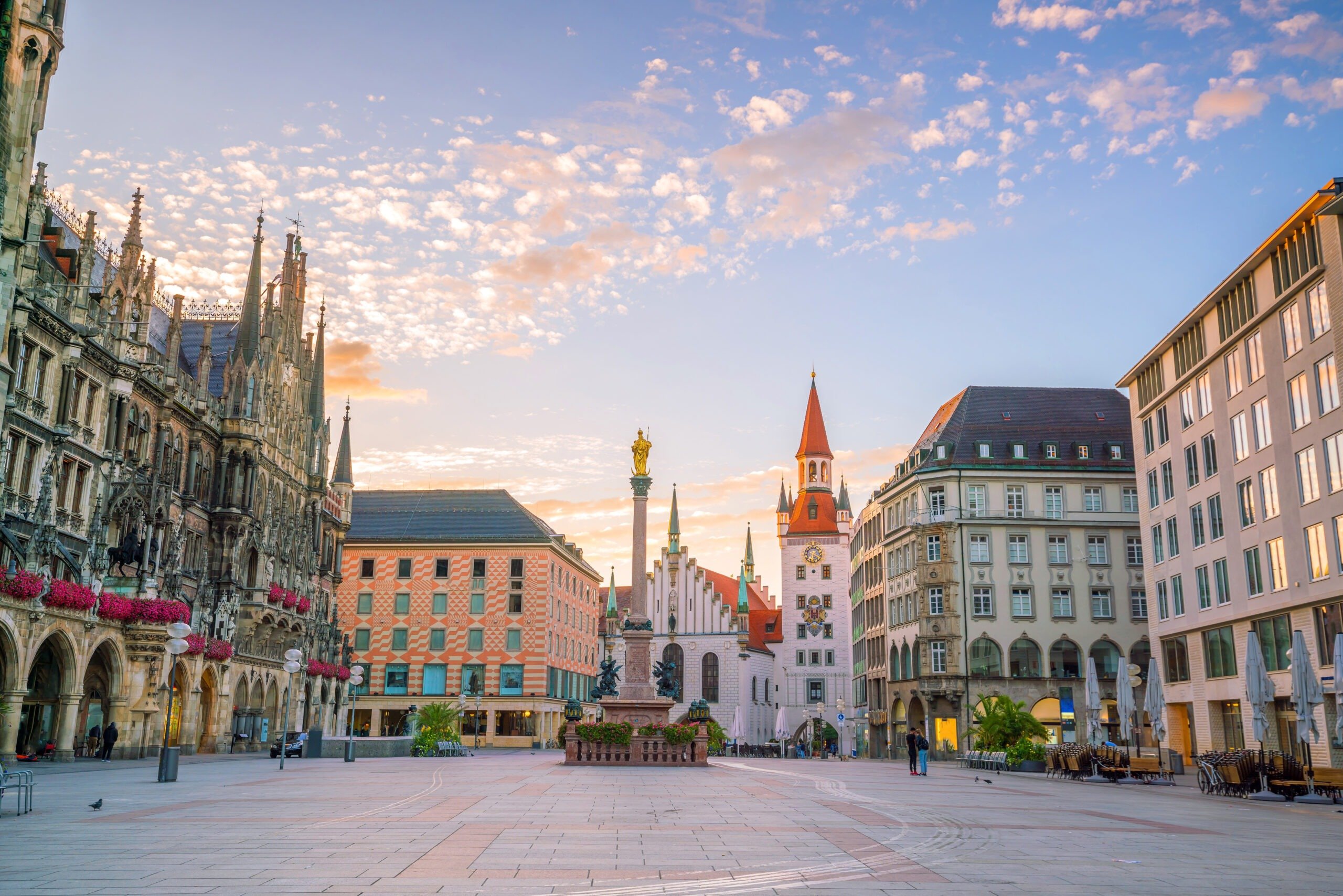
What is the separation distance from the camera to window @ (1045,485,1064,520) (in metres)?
65.8

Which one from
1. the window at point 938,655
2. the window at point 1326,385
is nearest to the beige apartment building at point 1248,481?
the window at point 1326,385

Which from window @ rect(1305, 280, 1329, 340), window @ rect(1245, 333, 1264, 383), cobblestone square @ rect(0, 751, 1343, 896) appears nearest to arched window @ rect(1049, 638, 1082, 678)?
window @ rect(1245, 333, 1264, 383)

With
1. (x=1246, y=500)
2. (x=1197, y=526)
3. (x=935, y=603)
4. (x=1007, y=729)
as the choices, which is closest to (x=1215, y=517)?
(x=1197, y=526)

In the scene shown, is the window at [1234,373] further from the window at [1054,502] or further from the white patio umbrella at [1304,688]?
the window at [1054,502]

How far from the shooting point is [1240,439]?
42.2 m

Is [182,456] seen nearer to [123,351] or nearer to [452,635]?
[123,351]

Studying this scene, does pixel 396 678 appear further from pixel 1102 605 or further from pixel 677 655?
pixel 1102 605

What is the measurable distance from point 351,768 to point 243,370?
2342cm

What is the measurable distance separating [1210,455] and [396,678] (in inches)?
2407

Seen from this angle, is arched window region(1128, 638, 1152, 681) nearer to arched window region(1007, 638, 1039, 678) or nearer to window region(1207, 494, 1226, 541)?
arched window region(1007, 638, 1039, 678)

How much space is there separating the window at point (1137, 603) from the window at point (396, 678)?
172ft

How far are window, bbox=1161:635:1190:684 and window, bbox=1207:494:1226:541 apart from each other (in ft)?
18.6

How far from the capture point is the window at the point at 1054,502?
216 feet

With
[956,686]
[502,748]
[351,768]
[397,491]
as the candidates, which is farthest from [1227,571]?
[397,491]
